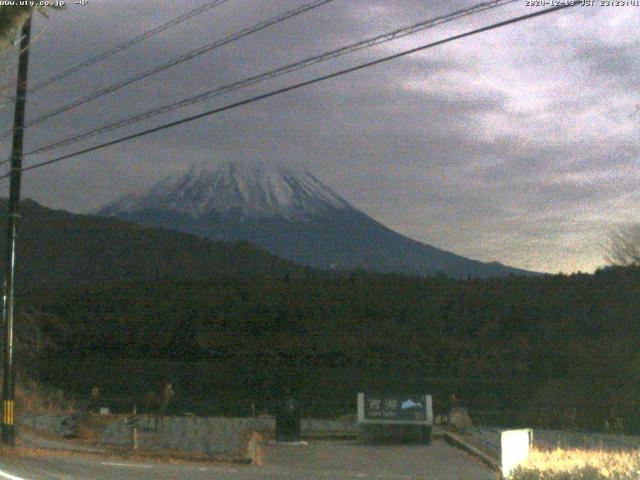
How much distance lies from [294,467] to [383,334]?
4091 centimetres

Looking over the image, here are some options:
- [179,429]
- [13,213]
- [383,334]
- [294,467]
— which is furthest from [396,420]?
[383,334]

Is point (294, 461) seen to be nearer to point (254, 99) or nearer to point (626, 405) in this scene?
point (254, 99)

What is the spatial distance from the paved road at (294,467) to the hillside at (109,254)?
44.1m

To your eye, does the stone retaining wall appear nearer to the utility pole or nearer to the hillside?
the utility pole

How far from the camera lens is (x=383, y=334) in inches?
2264

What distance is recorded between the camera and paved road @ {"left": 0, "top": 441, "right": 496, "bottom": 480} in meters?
14.1

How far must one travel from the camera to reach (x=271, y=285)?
2411 inches

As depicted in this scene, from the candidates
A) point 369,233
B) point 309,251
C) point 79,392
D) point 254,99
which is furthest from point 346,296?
point 369,233

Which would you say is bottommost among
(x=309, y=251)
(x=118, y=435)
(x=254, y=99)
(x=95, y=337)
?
(x=118, y=435)

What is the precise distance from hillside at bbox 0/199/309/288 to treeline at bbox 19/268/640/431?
8.22 meters

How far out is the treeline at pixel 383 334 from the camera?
4597 centimetres

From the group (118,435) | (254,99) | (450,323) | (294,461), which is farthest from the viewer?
(450,323)

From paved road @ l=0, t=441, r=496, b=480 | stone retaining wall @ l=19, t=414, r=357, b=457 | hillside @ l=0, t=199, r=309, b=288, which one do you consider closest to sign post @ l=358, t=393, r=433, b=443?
paved road @ l=0, t=441, r=496, b=480

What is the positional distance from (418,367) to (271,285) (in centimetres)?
1406
